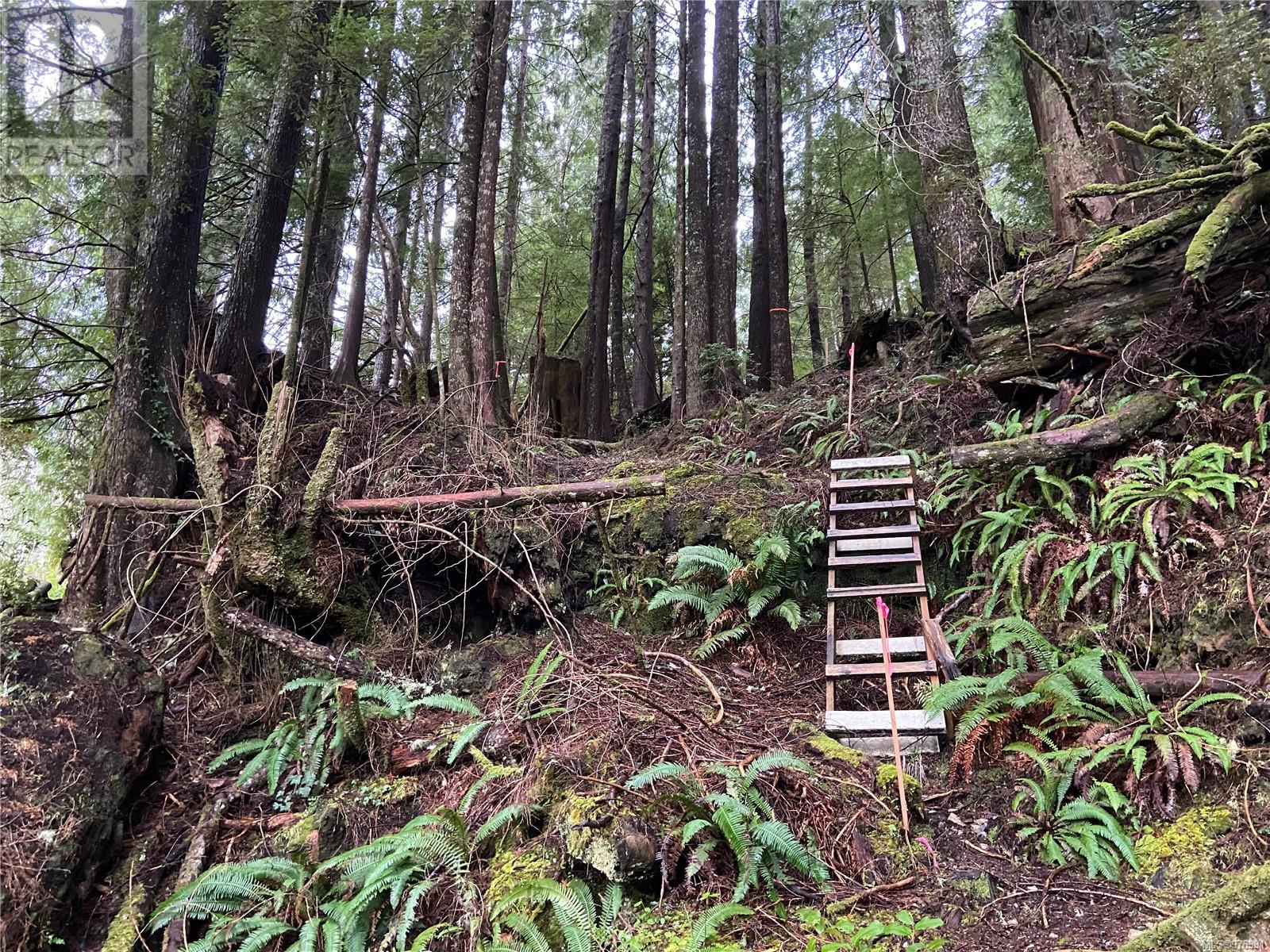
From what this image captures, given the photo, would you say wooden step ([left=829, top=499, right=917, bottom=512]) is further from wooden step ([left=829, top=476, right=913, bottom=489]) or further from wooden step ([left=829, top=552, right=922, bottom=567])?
wooden step ([left=829, top=552, right=922, bottom=567])

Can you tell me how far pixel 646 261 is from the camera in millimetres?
14500

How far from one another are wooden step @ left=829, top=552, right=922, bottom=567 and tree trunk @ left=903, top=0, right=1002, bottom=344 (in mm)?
3497

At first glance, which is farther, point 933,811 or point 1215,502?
point 1215,502

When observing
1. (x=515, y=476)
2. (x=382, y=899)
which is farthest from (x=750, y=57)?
(x=382, y=899)

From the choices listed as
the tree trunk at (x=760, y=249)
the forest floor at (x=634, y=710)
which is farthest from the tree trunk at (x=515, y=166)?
the forest floor at (x=634, y=710)

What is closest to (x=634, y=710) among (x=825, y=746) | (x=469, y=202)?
(x=825, y=746)

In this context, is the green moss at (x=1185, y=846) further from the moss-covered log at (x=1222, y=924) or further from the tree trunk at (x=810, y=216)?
the tree trunk at (x=810, y=216)

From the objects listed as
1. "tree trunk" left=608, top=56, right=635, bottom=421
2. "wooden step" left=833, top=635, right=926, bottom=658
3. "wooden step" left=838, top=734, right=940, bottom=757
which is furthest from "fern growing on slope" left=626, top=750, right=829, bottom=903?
"tree trunk" left=608, top=56, right=635, bottom=421

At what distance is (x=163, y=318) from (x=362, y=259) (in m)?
2.66

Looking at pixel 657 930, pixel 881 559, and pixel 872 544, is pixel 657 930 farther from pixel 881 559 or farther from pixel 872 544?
pixel 872 544

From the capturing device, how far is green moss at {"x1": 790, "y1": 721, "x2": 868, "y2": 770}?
169 inches

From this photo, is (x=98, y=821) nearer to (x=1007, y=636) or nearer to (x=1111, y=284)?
(x=1007, y=636)

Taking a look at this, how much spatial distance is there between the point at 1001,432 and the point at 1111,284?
5.24ft

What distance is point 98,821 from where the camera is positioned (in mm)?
4254
